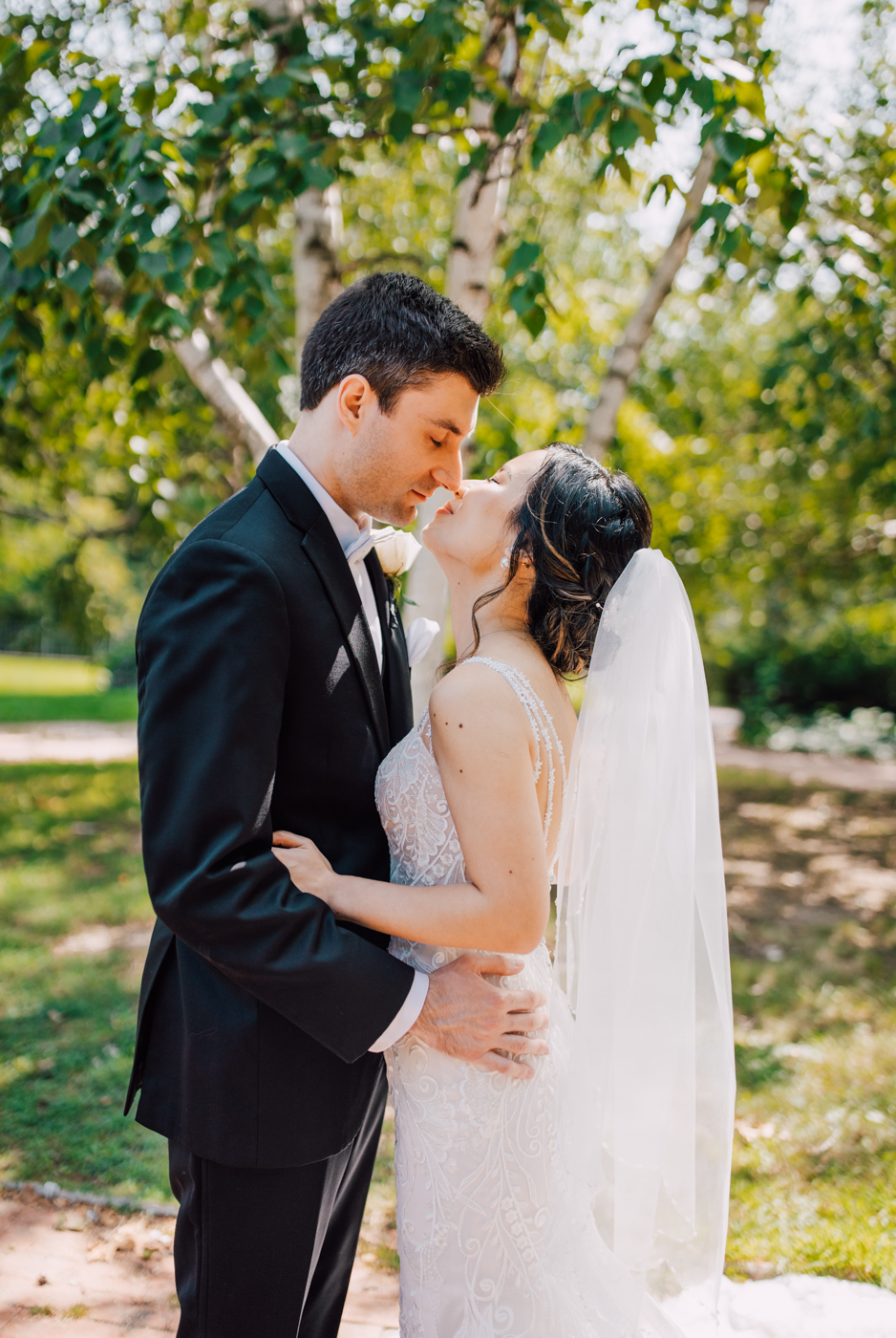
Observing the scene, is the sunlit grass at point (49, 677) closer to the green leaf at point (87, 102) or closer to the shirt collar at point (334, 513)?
the green leaf at point (87, 102)

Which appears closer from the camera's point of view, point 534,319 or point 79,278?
point 79,278

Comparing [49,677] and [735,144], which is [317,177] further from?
[49,677]

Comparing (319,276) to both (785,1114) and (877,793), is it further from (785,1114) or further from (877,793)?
(877,793)

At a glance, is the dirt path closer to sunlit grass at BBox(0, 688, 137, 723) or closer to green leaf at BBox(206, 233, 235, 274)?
green leaf at BBox(206, 233, 235, 274)

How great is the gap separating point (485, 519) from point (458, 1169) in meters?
1.40

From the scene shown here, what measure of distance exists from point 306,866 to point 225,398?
97.0 inches

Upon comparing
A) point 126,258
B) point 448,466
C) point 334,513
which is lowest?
point 334,513

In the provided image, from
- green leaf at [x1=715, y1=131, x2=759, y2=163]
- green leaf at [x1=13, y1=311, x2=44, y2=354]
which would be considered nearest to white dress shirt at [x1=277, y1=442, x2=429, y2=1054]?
green leaf at [x1=715, y1=131, x2=759, y2=163]

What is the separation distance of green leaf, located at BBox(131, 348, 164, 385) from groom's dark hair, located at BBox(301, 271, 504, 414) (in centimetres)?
184

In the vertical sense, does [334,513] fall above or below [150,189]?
below

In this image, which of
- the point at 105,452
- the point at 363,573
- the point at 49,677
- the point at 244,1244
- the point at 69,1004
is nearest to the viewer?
the point at 244,1244

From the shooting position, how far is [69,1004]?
4863 mm

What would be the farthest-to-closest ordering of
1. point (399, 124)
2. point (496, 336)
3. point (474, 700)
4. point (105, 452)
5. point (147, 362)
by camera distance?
point (105, 452) < point (496, 336) < point (147, 362) < point (399, 124) < point (474, 700)

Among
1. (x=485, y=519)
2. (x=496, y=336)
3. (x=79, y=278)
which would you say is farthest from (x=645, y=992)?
(x=496, y=336)
